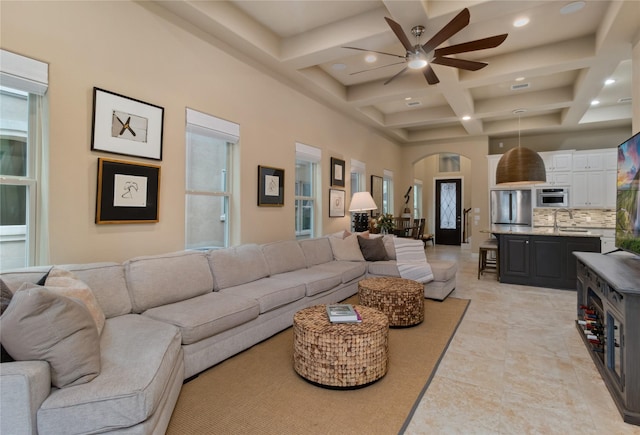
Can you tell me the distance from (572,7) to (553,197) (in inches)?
212

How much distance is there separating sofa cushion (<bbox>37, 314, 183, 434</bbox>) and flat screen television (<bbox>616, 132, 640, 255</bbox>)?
3.47 metres

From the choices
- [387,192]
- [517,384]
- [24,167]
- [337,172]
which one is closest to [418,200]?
[387,192]

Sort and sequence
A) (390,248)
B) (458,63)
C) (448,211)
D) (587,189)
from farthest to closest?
(448,211) → (587,189) → (390,248) → (458,63)

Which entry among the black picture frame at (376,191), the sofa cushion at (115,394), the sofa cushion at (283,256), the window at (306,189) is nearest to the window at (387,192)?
the black picture frame at (376,191)

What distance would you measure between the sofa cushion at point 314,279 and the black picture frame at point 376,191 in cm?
377

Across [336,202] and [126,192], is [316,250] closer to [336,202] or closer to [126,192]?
[336,202]

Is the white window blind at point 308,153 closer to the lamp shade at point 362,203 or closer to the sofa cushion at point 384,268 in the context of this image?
the lamp shade at point 362,203

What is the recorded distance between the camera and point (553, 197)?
25.4ft

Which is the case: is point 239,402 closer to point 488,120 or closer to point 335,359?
point 335,359

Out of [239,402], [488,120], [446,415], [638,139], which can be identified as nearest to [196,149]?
[239,402]

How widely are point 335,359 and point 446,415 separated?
0.75m

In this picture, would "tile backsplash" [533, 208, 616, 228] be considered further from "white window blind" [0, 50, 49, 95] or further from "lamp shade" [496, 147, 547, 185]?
"white window blind" [0, 50, 49, 95]

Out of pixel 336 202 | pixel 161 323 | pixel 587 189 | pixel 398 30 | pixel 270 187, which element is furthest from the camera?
pixel 587 189

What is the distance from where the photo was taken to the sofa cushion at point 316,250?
460cm
